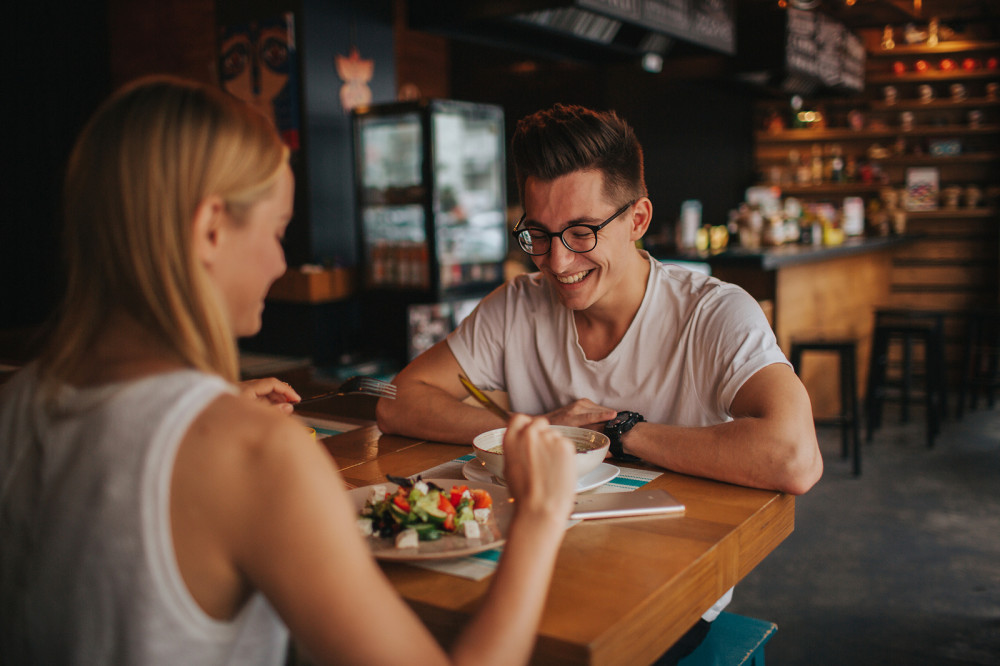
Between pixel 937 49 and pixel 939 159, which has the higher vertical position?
pixel 937 49

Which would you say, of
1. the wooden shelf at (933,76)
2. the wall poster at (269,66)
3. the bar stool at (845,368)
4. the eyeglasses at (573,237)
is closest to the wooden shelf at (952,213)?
the wooden shelf at (933,76)

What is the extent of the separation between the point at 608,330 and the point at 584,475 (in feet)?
1.89

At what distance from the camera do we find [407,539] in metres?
1.13

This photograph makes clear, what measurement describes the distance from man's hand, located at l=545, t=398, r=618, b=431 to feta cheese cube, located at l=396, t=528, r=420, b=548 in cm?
57

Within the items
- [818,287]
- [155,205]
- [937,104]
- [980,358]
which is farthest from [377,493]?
[937,104]

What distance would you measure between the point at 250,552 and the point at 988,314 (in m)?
6.55

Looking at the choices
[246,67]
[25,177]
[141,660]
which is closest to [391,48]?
[246,67]

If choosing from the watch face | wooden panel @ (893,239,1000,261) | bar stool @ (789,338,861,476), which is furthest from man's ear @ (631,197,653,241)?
wooden panel @ (893,239,1000,261)

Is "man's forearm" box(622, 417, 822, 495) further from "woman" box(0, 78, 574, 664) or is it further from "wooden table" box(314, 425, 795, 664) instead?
"woman" box(0, 78, 574, 664)

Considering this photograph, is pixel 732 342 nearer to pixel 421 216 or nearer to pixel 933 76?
pixel 421 216

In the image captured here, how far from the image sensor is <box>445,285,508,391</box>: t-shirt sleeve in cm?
207

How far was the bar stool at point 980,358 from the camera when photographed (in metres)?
6.09

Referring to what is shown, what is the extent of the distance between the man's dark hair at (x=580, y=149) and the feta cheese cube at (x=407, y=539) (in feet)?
3.03

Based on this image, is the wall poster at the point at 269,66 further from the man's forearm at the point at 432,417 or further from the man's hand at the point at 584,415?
the man's hand at the point at 584,415
